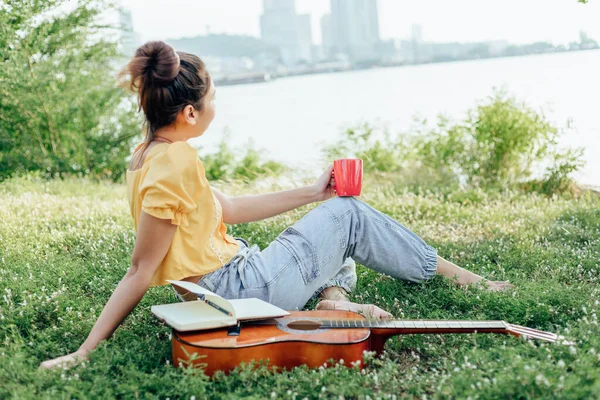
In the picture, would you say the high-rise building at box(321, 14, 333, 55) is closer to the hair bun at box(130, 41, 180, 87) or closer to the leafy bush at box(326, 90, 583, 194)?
the leafy bush at box(326, 90, 583, 194)

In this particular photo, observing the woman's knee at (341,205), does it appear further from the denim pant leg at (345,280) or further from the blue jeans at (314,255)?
the denim pant leg at (345,280)

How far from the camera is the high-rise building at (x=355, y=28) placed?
1312 inches

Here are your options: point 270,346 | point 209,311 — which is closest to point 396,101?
point 209,311

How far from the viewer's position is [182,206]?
9.12 feet

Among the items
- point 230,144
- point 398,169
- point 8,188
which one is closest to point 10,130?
point 8,188

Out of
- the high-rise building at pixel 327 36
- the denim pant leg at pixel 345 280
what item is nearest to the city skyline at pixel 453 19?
the high-rise building at pixel 327 36

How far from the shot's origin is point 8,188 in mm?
7031

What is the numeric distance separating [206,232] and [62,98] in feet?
21.6

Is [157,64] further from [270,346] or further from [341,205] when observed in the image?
[270,346]

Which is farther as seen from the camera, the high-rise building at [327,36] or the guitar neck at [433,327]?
the high-rise building at [327,36]

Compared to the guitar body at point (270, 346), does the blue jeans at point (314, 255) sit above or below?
above

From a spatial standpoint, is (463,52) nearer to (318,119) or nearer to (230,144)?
(318,119)

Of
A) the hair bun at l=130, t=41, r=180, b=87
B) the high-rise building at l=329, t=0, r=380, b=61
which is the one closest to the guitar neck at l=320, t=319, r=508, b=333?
the hair bun at l=130, t=41, r=180, b=87

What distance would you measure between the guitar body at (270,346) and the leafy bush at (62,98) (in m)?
5.99
